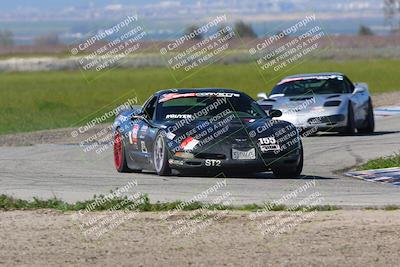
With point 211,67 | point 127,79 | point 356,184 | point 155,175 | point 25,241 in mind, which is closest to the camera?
point 25,241

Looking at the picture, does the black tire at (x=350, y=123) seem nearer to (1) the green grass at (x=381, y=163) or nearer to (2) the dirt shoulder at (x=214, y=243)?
(1) the green grass at (x=381, y=163)

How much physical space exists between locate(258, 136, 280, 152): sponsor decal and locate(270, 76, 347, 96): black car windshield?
30.9 feet

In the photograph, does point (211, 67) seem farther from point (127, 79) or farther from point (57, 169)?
point (57, 169)

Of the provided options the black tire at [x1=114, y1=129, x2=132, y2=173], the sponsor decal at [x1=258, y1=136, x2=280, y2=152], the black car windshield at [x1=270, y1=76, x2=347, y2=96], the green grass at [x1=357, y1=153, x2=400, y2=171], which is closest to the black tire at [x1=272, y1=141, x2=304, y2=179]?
the sponsor decal at [x1=258, y1=136, x2=280, y2=152]

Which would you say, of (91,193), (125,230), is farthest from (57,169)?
(125,230)

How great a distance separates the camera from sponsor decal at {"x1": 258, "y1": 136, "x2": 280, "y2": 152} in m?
16.8

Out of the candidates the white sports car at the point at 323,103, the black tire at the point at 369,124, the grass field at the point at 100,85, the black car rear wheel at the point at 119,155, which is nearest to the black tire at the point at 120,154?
the black car rear wheel at the point at 119,155

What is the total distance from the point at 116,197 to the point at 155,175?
4244 mm

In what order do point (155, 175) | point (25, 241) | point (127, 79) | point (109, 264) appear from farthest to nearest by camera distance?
point (127, 79) < point (155, 175) < point (25, 241) < point (109, 264)

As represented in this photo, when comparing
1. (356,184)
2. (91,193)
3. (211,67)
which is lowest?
(211,67)

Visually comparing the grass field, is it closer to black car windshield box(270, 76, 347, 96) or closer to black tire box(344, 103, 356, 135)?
black car windshield box(270, 76, 347, 96)

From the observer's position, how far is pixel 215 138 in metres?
16.9

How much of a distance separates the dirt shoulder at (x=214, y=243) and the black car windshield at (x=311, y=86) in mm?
13734

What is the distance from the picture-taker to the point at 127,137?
18578 millimetres
